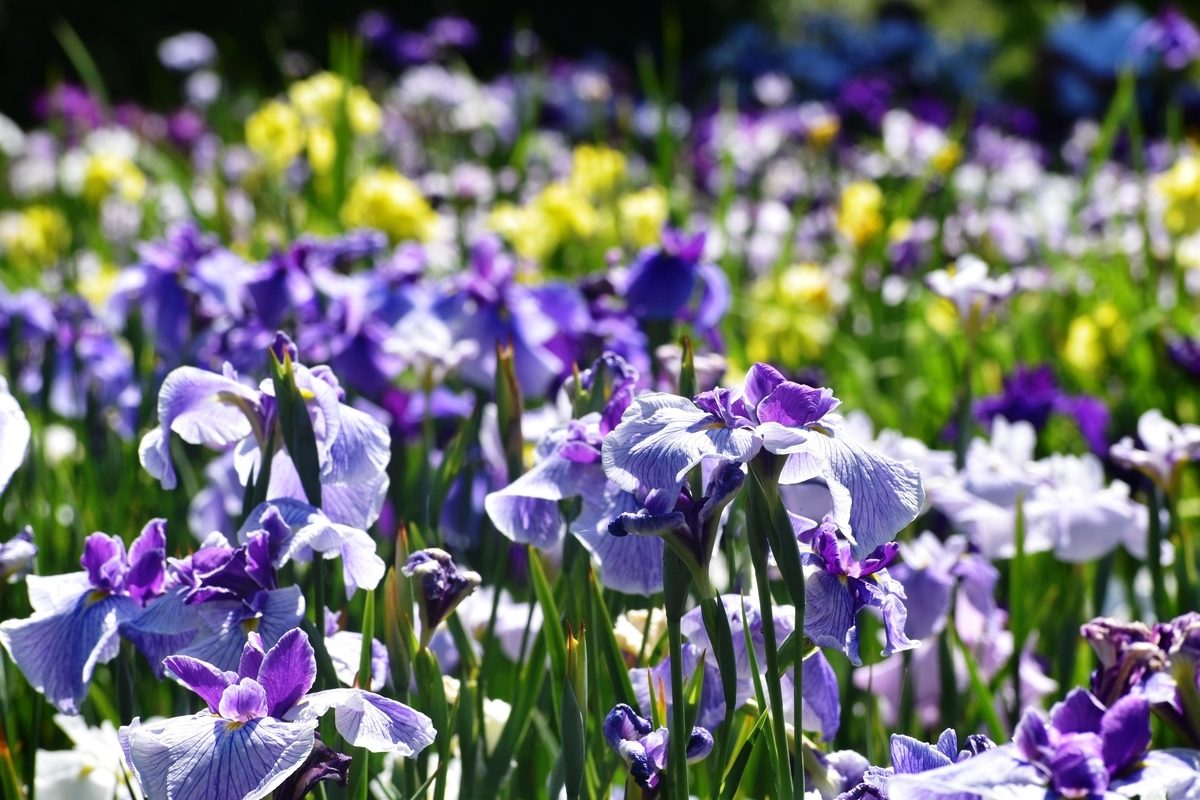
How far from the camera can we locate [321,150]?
397 cm

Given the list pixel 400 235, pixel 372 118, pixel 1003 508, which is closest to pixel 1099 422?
pixel 1003 508

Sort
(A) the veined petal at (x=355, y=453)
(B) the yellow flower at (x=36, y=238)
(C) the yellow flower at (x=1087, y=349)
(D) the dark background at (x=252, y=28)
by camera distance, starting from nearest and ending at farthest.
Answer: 1. (A) the veined petal at (x=355, y=453)
2. (C) the yellow flower at (x=1087, y=349)
3. (B) the yellow flower at (x=36, y=238)
4. (D) the dark background at (x=252, y=28)

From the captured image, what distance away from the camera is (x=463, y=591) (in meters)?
0.96

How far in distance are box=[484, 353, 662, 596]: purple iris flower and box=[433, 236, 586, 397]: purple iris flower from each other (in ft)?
2.37

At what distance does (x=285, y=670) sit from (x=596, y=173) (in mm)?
3337

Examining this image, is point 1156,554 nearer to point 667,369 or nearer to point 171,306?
point 667,369

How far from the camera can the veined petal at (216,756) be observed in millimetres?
756

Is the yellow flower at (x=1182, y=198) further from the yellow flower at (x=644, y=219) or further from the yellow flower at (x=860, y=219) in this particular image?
the yellow flower at (x=644, y=219)

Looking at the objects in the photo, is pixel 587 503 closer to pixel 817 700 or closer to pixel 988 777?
pixel 817 700

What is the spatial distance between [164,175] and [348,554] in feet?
11.5

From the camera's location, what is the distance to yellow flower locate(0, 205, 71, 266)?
3.86 m

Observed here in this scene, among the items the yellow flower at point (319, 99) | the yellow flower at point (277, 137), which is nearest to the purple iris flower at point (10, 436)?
the yellow flower at point (277, 137)

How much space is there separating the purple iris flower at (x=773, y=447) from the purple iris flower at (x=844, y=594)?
63 millimetres

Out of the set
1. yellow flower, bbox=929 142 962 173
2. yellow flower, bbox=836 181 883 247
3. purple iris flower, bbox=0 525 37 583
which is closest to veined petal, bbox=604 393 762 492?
purple iris flower, bbox=0 525 37 583
